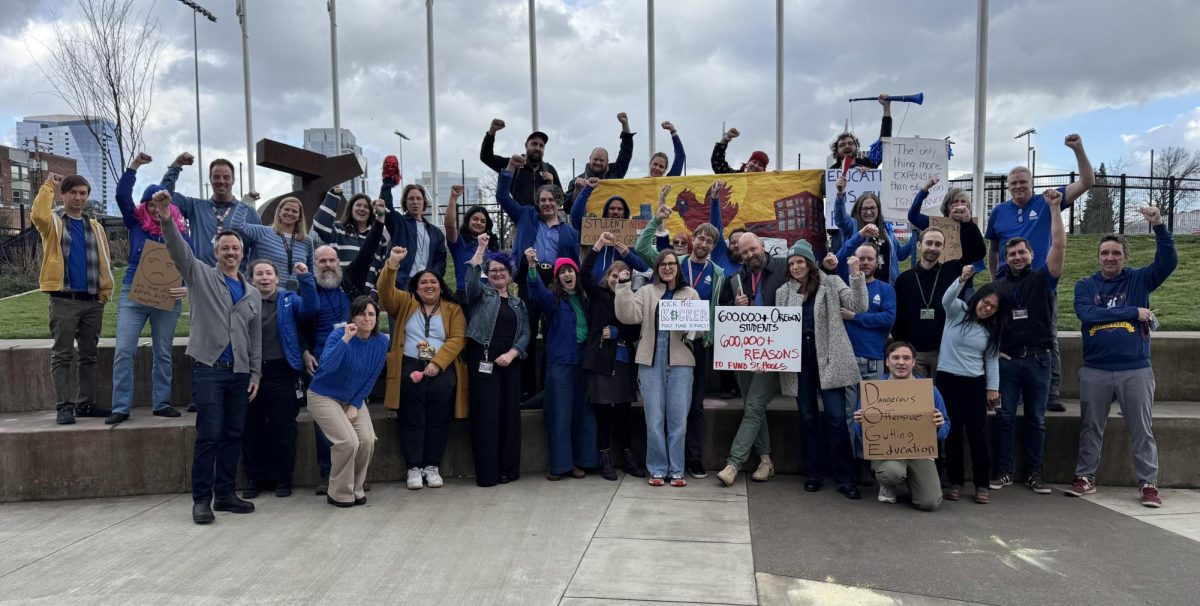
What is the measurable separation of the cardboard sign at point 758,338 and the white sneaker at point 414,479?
8.61 ft

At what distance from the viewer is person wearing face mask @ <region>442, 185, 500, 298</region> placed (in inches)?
280

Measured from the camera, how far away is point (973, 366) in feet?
18.9

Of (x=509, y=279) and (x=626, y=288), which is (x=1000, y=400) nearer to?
(x=626, y=288)

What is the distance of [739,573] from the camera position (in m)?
4.37

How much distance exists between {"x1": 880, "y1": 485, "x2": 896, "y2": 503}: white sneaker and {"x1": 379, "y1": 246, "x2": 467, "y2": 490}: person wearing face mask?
3.39 m

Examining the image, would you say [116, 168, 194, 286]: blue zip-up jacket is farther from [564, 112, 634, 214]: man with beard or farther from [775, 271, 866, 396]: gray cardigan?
[775, 271, 866, 396]: gray cardigan

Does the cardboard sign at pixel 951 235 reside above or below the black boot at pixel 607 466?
above

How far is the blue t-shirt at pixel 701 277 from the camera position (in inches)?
254

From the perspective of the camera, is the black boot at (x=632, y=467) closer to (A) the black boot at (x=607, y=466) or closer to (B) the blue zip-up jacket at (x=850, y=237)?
(A) the black boot at (x=607, y=466)

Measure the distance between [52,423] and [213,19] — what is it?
14860 millimetres

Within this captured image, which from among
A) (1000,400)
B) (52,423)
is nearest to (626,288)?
(1000,400)

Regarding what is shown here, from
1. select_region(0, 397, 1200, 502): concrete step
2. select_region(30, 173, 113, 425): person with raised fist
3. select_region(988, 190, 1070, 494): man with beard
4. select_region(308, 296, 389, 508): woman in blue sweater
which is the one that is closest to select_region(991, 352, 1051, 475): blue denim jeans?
select_region(988, 190, 1070, 494): man with beard

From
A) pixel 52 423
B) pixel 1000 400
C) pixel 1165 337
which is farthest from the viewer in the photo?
pixel 1165 337

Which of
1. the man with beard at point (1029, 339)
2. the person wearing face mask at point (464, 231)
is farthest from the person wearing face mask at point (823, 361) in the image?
the person wearing face mask at point (464, 231)
